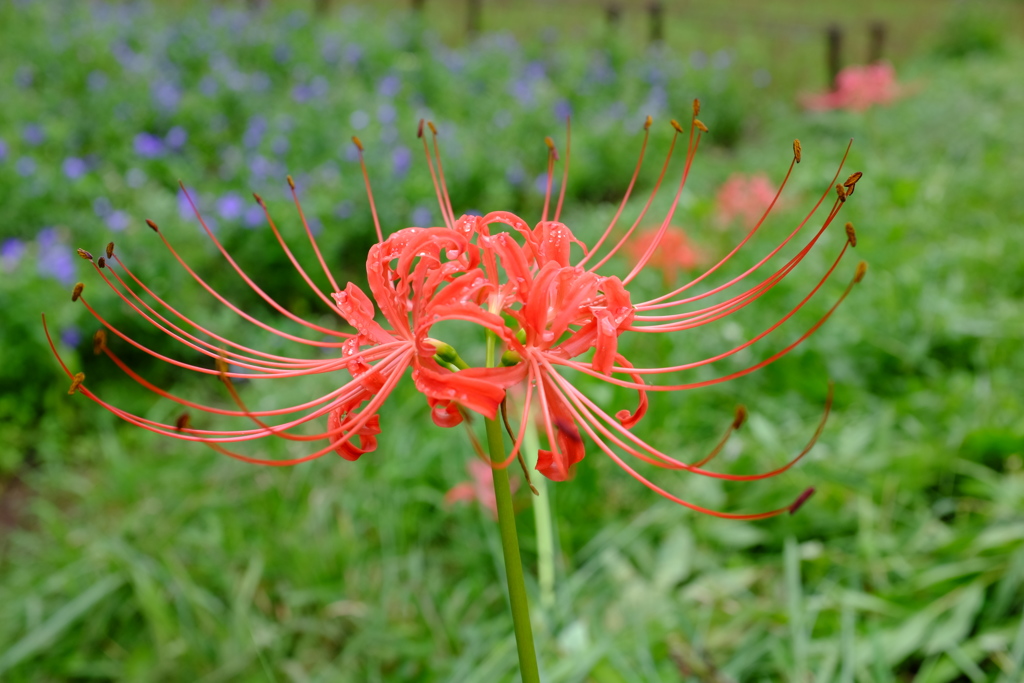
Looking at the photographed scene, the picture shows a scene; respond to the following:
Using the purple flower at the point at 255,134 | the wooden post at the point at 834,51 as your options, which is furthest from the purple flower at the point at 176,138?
the wooden post at the point at 834,51

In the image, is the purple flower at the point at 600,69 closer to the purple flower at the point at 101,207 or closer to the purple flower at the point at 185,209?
the purple flower at the point at 185,209

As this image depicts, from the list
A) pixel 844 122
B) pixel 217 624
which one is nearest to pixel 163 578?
pixel 217 624

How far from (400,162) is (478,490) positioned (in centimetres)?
331

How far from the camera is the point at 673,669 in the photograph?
72.7 inches

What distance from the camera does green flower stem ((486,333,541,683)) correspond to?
821 millimetres

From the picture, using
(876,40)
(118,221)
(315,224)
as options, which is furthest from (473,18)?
(118,221)

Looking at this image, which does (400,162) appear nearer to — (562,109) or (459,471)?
(562,109)

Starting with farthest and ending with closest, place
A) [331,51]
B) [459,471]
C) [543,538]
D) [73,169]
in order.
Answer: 1. [331,51]
2. [73,169]
3. [459,471]
4. [543,538]

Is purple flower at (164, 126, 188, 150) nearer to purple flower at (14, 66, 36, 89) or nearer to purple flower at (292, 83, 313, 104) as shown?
purple flower at (292, 83, 313, 104)

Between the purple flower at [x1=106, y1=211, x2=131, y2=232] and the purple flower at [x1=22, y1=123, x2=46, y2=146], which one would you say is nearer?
the purple flower at [x1=106, y1=211, x2=131, y2=232]

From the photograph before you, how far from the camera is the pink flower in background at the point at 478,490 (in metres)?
2.27

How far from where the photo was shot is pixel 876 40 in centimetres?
1187

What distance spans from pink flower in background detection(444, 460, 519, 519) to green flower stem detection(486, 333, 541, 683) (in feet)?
4.59

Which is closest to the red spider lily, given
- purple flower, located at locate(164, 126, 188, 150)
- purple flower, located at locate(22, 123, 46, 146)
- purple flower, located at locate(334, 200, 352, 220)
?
purple flower, located at locate(334, 200, 352, 220)
